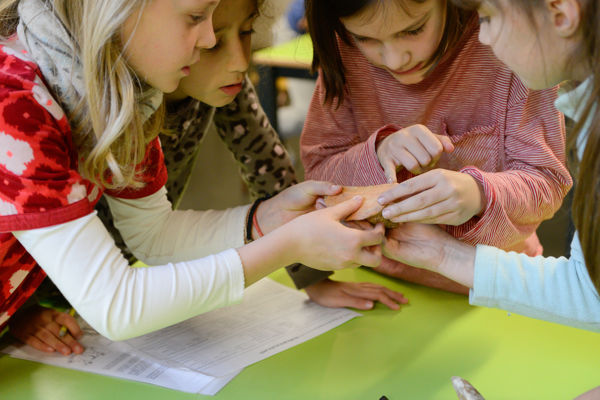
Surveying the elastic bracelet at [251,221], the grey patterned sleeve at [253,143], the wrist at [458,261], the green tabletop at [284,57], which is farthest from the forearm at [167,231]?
the green tabletop at [284,57]

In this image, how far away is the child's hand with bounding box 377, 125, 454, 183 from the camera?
102 centimetres

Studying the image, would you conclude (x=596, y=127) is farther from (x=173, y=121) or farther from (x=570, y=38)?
(x=173, y=121)

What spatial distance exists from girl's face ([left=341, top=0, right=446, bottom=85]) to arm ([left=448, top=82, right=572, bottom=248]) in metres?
0.18

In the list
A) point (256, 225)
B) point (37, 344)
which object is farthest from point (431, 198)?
point (37, 344)

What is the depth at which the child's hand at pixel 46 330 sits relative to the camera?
1.08 metres

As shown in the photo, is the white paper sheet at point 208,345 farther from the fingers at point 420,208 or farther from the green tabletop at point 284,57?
the green tabletop at point 284,57

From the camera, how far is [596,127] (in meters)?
0.72

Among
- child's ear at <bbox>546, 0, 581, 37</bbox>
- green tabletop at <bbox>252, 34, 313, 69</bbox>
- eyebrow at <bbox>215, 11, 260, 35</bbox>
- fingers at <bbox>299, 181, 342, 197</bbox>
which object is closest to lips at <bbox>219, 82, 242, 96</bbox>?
eyebrow at <bbox>215, 11, 260, 35</bbox>

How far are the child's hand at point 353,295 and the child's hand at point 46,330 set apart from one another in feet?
1.38

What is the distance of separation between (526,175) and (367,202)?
0.28 meters

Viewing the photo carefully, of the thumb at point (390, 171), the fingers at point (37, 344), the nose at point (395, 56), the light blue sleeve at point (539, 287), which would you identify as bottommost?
the fingers at point (37, 344)

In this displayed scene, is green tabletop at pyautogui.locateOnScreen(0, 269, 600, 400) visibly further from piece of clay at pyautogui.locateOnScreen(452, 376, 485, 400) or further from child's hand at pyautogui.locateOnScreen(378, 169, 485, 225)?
child's hand at pyautogui.locateOnScreen(378, 169, 485, 225)

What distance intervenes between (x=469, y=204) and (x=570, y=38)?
12.4 inches

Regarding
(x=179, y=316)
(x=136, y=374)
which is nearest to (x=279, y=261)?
(x=179, y=316)
